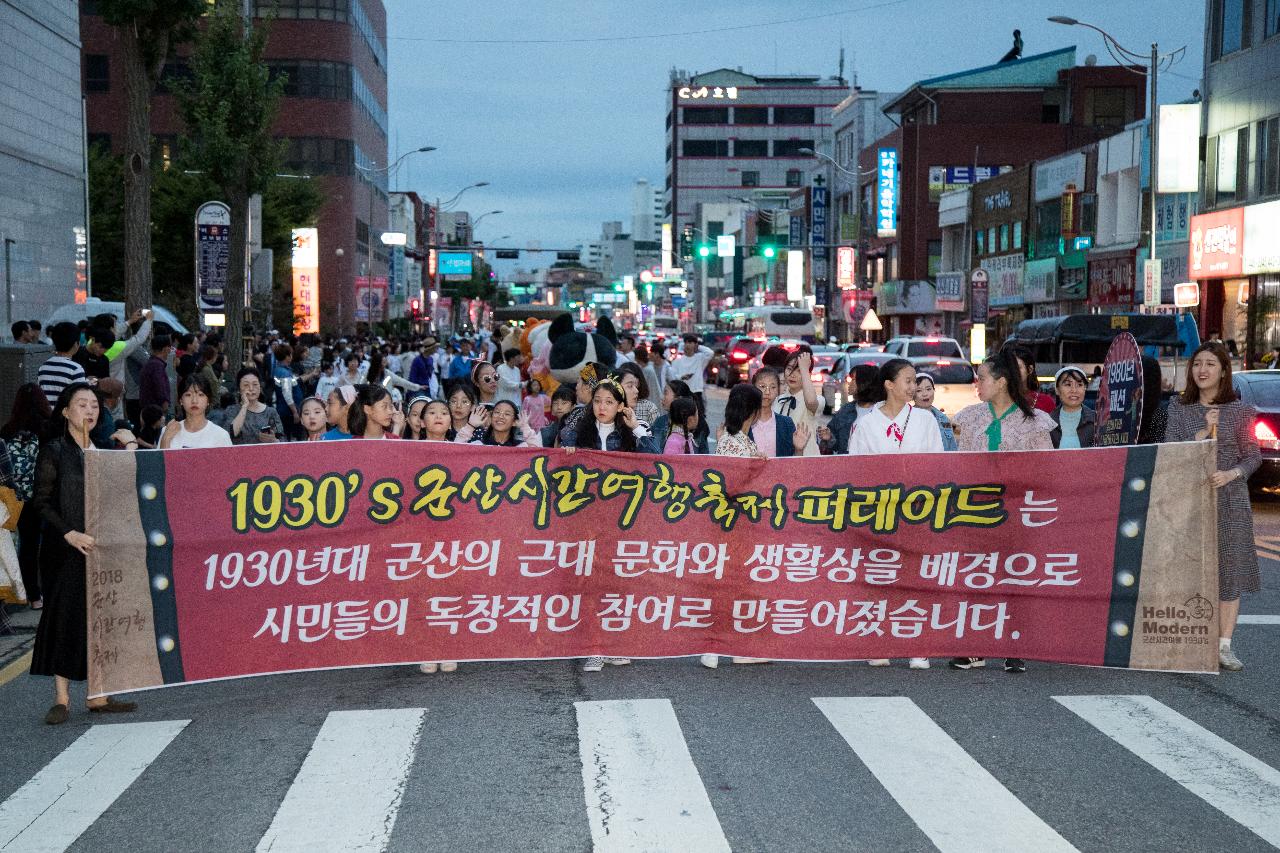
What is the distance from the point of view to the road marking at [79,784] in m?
6.25

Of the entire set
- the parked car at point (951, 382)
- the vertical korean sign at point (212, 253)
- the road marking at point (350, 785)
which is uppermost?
the vertical korean sign at point (212, 253)

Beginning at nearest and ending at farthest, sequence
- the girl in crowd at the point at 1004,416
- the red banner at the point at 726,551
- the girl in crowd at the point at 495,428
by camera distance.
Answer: the red banner at the point at 726,551 → the girl in crowd at the point at 1004,416 → the girl in crowd at the point at 495,428

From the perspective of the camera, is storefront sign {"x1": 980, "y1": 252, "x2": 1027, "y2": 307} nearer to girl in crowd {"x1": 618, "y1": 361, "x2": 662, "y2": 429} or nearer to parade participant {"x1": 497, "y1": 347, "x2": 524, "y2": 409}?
parade participant {"x1": 497, "y1": 347, "x2": 524, "y2": 409}

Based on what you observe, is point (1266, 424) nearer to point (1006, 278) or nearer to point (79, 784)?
point (79, 784)

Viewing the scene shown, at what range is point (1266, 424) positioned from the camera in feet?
56.7

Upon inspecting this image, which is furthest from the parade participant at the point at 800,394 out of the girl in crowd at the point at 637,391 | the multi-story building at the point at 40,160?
the multi-story building at the point at 40,160

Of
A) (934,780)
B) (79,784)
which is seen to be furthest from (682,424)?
(79,784)

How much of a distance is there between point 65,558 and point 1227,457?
6.71 metres

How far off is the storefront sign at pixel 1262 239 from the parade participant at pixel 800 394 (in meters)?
25.7

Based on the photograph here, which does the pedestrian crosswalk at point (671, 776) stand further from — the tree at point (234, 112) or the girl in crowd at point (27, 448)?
the tree at point (234, 112)

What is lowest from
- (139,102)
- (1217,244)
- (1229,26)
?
(1217,244)

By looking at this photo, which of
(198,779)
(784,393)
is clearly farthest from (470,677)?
(784,393)

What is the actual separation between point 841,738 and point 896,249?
72.7 meters

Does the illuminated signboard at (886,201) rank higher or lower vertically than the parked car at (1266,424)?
higher
